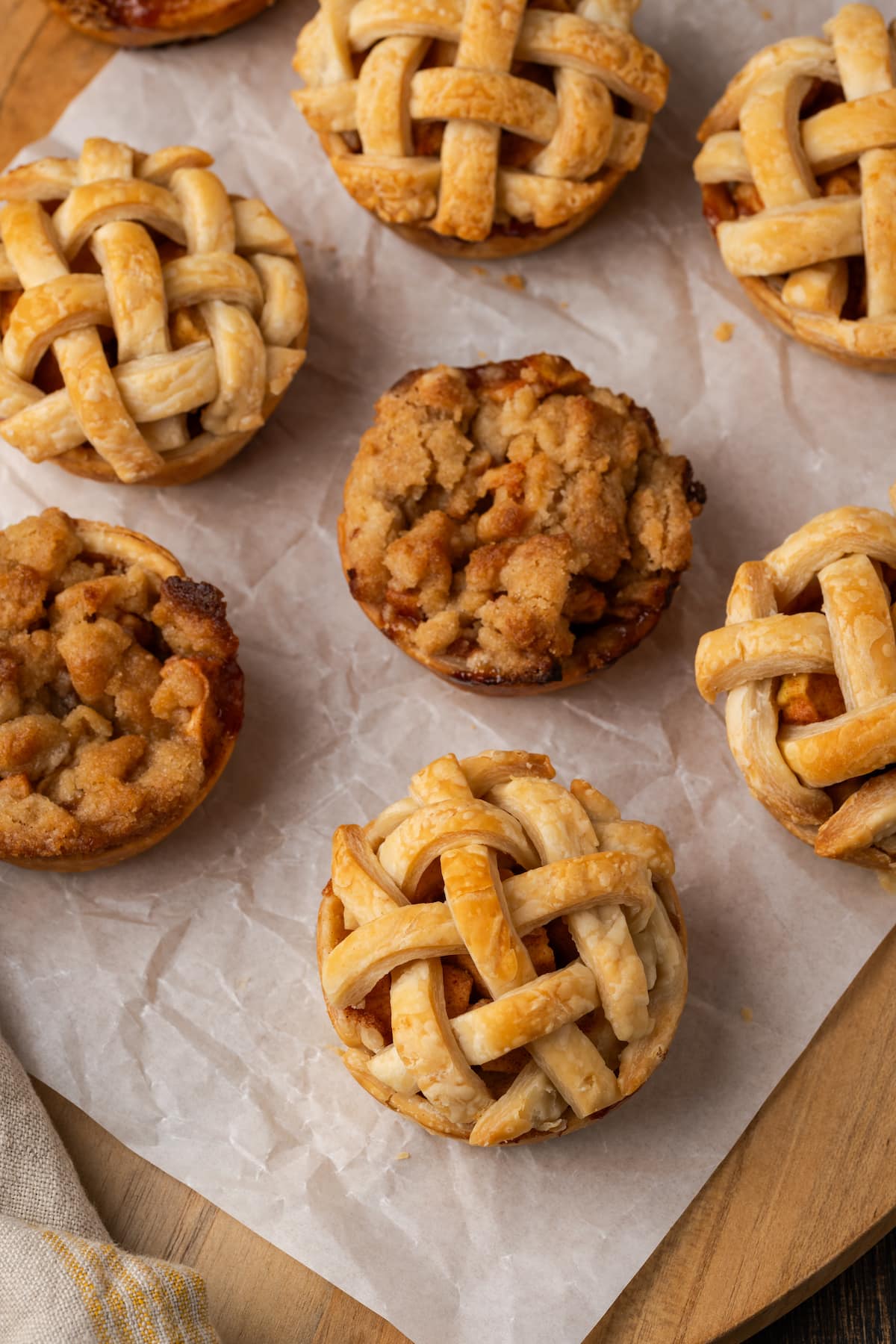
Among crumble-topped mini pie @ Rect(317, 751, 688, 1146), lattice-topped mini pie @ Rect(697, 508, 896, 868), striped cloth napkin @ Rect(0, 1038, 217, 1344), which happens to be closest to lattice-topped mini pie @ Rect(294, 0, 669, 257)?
lattice-topped mini pie @ Rect(697, 508, 896, 868)

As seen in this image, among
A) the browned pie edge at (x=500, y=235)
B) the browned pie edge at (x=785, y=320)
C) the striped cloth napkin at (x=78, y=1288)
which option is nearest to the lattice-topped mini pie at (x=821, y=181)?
the browned pie edge at (x=785, y=320)

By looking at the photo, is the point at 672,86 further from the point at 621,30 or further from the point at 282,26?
the point at 282,26

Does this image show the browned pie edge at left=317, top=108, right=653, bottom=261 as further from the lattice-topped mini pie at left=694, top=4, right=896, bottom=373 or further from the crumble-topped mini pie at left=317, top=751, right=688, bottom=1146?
the crumble-topped mini pie at left=317, top=751, right=688, bottom=1146

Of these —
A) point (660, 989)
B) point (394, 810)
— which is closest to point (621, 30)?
point (394, 810)

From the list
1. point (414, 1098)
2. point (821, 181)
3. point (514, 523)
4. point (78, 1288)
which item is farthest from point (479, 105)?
point (78, 1288)

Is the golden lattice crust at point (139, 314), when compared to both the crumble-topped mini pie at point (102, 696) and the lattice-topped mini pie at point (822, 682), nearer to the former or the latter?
the crumble-topped mini pie at point (102, 696)

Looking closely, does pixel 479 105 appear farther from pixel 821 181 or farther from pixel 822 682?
pixel 822 682
